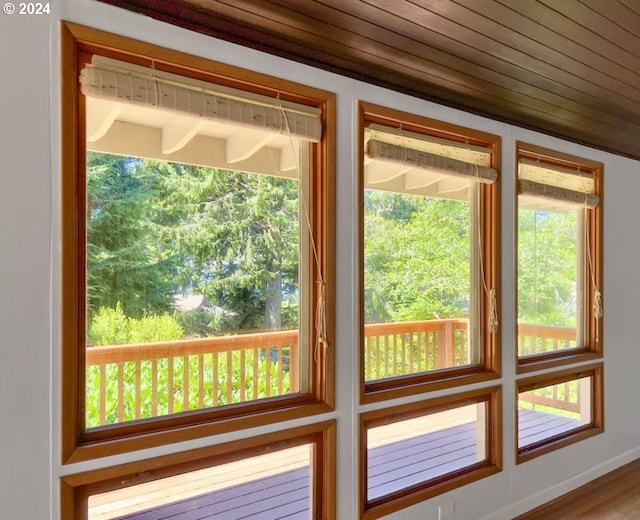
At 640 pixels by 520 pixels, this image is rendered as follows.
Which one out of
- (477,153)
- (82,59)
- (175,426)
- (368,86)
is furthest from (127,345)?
(477,153)

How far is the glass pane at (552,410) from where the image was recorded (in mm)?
3123

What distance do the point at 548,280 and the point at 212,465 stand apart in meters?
2.68

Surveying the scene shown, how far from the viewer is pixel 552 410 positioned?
3359mm

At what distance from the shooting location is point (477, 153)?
2.81 metres

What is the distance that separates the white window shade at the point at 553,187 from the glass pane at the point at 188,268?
69.3 inches

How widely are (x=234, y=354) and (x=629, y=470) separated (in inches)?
136

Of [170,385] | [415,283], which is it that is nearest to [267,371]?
[170,385]

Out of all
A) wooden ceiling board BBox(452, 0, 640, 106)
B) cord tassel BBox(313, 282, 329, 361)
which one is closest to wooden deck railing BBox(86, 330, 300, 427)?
cord tassel BBox(313, 282, 329, 361)

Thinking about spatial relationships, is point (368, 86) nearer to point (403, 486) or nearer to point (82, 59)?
point (82, 59)

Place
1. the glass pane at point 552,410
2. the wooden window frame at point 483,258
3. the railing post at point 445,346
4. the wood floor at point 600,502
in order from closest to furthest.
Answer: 1. the wooden window frame at point 483,258
2. the railing post at point 445,346
3. the wood floor at point 600,502
4. the glass pane at point 552,410

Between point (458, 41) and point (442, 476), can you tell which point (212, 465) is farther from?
point (458, 41)

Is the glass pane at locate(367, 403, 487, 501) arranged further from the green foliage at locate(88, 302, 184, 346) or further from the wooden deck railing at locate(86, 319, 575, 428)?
the green foliage at locate(88, 302, 184, 346)

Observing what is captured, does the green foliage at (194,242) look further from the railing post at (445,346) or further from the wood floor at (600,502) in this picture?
A: the wood floor at (600,502)

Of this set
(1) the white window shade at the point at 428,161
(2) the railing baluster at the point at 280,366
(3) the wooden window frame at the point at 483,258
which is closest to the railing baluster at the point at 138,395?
(2) the railing baluster at the point at 280,366
